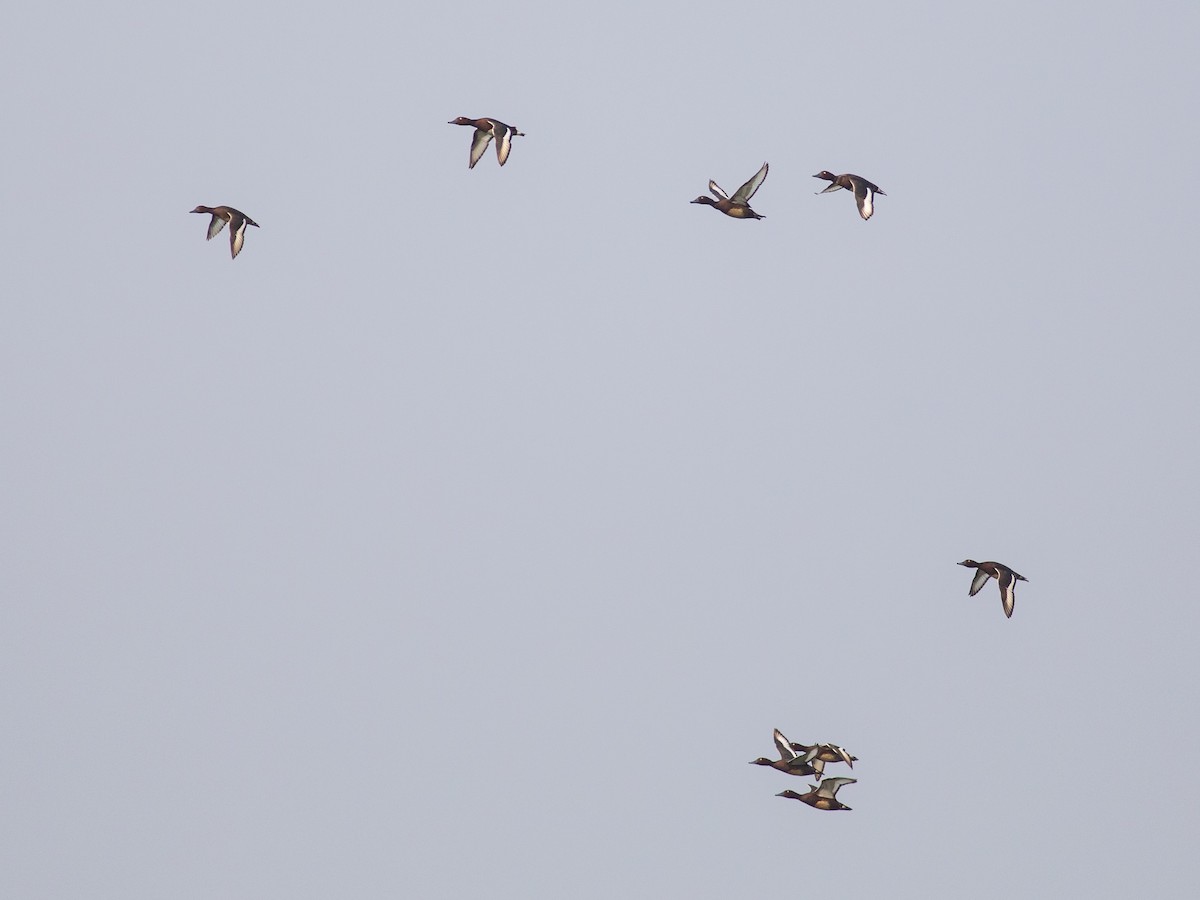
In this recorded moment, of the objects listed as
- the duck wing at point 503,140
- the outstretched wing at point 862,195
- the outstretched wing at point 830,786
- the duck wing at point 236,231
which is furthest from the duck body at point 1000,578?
the duck wing at point 236,231

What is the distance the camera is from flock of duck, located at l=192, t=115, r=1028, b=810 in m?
59.8

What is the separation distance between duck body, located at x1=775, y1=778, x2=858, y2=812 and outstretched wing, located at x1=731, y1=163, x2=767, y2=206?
1605cm

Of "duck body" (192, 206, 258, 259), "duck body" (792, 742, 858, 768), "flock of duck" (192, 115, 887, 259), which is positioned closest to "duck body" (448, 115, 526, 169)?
"flock of duck" (192, 115, 887, 259)

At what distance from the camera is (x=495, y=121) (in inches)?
2352

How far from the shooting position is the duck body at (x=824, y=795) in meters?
61.5

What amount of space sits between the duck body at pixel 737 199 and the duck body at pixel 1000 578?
40.8 feet

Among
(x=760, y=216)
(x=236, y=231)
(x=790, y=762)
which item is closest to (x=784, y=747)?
(x=790, y=762)

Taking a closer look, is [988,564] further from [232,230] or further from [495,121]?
[232,230]

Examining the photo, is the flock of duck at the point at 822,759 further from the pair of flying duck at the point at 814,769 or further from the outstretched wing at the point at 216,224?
the outstretched wing at the point at 216,224

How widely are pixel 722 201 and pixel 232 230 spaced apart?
44.8ft

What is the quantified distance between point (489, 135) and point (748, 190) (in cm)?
715

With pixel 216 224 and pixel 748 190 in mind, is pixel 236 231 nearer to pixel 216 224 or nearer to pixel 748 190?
pixel 216 224

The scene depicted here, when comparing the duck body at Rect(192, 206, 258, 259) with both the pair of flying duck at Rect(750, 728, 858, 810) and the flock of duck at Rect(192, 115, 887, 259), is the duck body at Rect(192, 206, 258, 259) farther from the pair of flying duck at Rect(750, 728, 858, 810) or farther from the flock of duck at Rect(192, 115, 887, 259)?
the pair of flying duck at Rect(750, 728, 858, 810)

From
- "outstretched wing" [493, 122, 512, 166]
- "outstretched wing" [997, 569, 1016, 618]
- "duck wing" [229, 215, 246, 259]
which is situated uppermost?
"outstretched wing" [493, 122, 512, 166]
